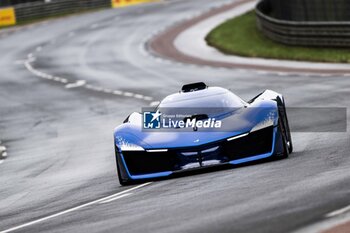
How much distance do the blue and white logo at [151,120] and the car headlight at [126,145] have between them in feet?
1.71

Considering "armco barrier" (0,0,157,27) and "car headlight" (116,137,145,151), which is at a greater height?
"car headlight" (116,137,145,151)

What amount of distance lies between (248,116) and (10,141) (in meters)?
10.5

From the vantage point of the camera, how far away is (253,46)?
38625 mm

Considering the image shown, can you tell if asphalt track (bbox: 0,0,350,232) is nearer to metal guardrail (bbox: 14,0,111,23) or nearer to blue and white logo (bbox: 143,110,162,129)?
blue and white logo (bbox: 143,110,162,129)

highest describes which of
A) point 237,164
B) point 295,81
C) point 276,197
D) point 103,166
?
point 276,197

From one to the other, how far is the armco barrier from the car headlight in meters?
53.5

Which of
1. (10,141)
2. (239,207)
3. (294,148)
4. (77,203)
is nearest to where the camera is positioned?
(239,207)

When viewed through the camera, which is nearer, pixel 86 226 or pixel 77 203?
pixel 86 226

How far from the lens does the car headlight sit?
13.3 meters

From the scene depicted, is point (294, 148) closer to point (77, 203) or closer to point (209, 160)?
point (209, 160)

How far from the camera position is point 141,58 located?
40562mm

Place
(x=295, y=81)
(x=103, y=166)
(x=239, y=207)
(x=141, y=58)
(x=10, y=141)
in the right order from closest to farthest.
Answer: (x=239, y=207)
(x=103, y=166)
(x=10, y=141)
(x=295, y=81)
(x=141, y=58)

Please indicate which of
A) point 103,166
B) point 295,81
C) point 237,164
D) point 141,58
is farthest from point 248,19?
point 237,164

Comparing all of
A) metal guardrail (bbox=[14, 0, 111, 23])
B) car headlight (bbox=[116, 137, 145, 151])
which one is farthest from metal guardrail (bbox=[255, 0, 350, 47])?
metal guardrail (bbox=[14, 0, 111, 23])
